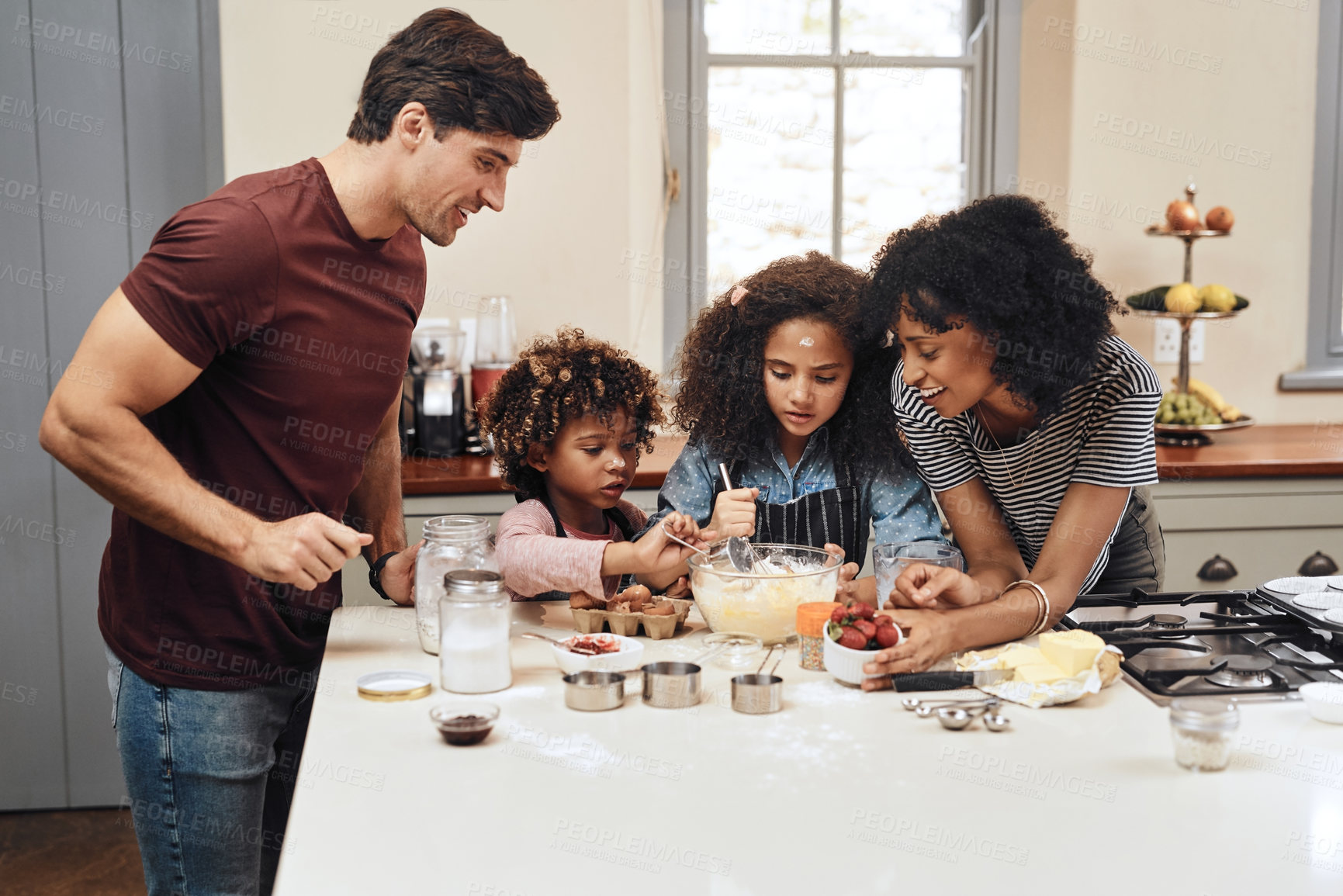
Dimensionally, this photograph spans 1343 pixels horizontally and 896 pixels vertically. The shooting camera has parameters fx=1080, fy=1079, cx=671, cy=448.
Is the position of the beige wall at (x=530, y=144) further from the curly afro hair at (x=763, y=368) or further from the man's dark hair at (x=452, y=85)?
the man's dark hair at (x=452, y=85)

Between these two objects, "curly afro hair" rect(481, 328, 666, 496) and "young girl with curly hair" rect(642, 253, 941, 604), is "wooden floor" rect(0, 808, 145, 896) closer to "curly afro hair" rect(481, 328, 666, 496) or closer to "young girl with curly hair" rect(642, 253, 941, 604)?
"curly afro hair" rect(481, 328, 666, 496)

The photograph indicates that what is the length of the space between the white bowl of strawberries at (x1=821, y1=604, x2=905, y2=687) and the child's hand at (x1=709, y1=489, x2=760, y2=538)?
0.20m

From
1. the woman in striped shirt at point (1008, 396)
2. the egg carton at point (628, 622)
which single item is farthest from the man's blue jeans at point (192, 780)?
the woman in striped shirt at point (1008, 396)

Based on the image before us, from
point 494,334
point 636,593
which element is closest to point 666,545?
point 636,593

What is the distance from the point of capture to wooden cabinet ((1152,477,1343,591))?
273 centimetres

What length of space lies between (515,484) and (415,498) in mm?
741

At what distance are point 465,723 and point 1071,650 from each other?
681 millimetres

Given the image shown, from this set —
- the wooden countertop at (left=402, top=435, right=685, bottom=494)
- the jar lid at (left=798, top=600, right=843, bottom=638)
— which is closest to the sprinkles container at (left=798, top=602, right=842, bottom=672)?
the jar lid at (left=798, top=600, right=843, bottom=638)

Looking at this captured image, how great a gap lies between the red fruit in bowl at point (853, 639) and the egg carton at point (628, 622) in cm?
26

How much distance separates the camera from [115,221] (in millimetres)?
2535

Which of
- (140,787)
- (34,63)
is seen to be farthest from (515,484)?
(34,63)

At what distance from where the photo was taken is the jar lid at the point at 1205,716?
1035 mm

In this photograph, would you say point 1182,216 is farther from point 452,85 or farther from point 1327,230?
point 452,85

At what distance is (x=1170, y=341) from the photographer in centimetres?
326
